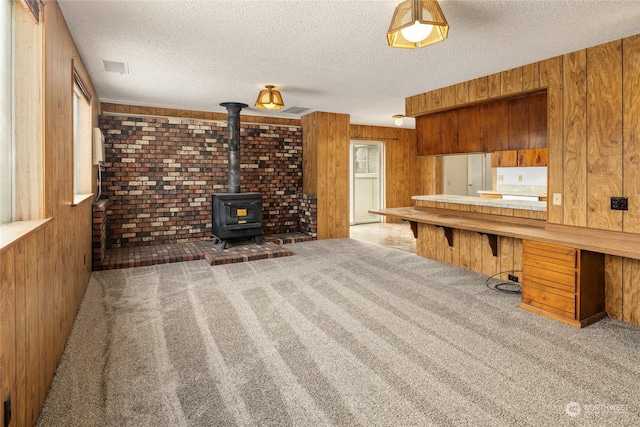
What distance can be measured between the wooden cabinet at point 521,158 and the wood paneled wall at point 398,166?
208cm

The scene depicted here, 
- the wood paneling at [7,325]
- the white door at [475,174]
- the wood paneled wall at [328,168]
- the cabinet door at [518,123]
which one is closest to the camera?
the wood paneling at [7,325]

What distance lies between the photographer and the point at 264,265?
15.1 ft

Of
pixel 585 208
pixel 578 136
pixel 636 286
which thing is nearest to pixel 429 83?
pixel 578 136

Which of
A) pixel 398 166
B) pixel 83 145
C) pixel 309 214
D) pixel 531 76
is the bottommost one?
pixel 309 214

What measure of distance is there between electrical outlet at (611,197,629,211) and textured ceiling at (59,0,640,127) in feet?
4.21

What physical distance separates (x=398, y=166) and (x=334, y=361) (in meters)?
7.06

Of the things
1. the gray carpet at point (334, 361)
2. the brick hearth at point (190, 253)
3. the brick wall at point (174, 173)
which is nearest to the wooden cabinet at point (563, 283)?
the gray carpet at point (334, 361)

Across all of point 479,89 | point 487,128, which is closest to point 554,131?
point 487,128

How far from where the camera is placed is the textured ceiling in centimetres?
251

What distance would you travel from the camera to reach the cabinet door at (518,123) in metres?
3.84

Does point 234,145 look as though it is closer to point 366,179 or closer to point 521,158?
point 366,179

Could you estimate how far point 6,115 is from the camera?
182cm

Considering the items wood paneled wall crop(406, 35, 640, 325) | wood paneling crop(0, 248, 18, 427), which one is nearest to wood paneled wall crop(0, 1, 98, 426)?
wood paneling crop(0, 248, 18, 427)

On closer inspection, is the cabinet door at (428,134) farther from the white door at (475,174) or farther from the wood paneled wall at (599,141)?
the white door at (475,174)
